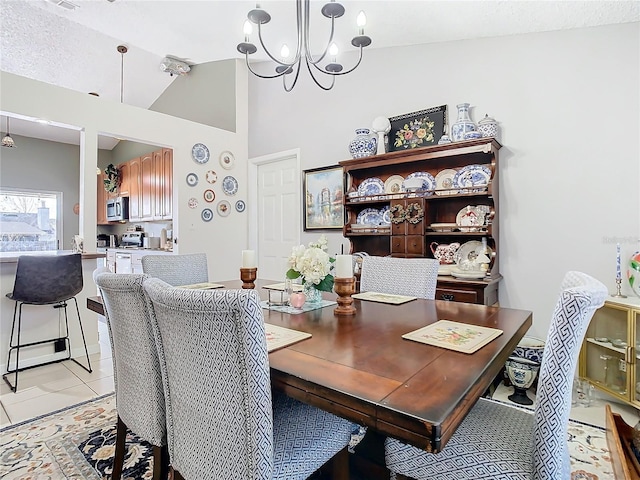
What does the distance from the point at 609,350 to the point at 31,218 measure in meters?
7.66

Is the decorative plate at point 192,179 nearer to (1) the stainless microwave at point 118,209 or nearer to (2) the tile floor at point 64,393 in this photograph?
(2) the tile floor at point 64,393

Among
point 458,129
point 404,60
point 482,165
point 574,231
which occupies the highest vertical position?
point 404,60

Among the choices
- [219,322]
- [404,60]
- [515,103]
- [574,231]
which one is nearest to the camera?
[219,322]

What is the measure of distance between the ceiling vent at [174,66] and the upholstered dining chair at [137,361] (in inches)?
150

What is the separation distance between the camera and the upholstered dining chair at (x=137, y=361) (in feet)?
3.70

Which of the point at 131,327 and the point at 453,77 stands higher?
the point at 453,77

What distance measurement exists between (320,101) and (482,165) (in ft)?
Answer: 6.21

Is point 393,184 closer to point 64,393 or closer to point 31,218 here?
point 64,393

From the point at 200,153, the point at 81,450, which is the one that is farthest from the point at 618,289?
the point at 200,153

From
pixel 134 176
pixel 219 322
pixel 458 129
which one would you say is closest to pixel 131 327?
pixel 219 322

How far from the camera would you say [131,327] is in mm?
1181

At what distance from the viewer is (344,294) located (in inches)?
59.0

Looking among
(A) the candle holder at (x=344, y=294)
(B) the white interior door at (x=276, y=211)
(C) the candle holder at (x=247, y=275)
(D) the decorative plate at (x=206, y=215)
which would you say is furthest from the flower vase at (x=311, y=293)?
(D) the decorative plate at (x=206, y=215)

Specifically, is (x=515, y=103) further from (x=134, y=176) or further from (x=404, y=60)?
(x=134, y=176)
